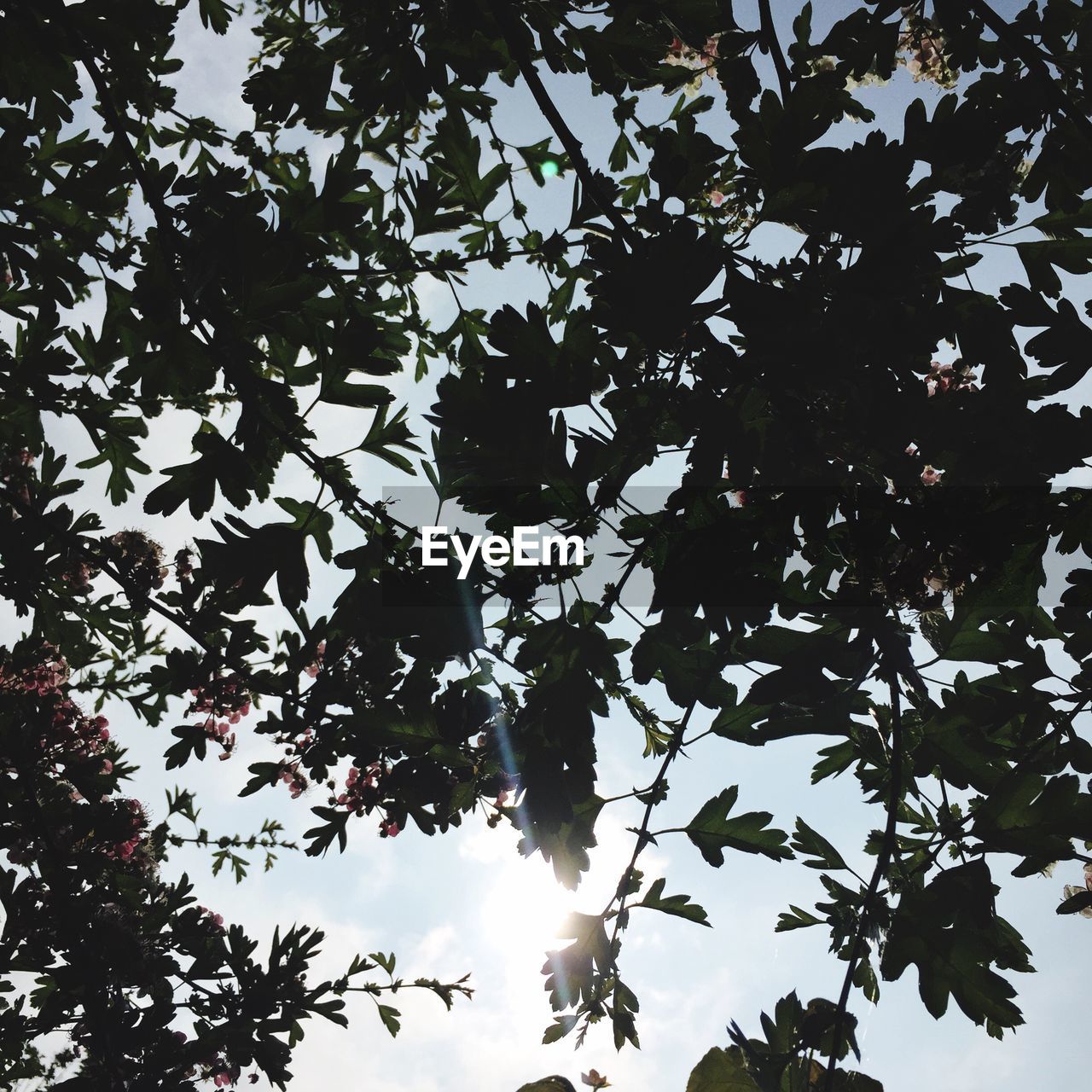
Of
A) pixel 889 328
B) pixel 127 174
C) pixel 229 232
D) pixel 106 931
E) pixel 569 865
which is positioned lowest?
pixel 569 865

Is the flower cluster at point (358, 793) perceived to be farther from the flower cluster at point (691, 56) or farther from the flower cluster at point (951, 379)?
the flower cluster at point (691, 56)

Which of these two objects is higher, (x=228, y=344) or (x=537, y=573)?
(x=228, y=344)

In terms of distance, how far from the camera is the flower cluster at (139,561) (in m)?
3.23

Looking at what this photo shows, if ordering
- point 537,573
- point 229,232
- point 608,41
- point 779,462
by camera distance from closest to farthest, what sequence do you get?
point 779,462 < point 537,573 < point 229,232 < point 608,41

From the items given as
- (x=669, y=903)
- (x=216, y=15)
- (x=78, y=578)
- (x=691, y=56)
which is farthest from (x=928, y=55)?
(x=78, y=578)

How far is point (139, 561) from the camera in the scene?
377 cm

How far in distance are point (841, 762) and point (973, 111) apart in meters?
1.80

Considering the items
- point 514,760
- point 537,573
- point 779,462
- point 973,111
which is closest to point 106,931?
point 514,760

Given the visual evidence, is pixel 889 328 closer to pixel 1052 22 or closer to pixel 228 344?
pixel 1052 22

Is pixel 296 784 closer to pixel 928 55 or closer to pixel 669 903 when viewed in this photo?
pixel 669 903

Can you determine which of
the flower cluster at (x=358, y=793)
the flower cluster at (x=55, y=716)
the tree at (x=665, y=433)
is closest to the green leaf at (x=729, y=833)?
the tree at (x=665, y=433)

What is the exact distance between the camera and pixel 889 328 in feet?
5.65

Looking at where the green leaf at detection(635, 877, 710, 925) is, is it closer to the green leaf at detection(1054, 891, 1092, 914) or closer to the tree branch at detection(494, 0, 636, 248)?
the green leaf at detection(1054, 891, 1092, 914)

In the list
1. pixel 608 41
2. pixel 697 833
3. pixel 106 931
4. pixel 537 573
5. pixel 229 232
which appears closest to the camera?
pixel 537 573
